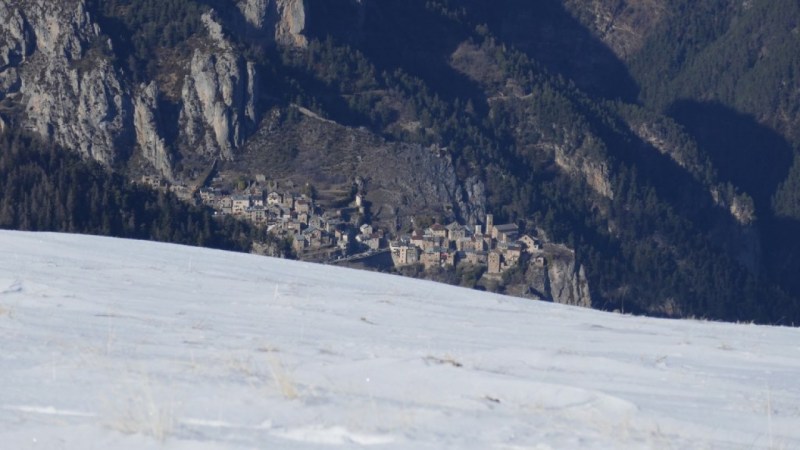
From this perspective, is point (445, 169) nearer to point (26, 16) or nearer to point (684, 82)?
point (26, 16)

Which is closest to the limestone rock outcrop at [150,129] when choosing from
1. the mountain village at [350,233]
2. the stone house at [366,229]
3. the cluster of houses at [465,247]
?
the mountain village at [350,233]

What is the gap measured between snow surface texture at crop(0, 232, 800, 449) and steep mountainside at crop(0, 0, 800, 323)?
63.0 m

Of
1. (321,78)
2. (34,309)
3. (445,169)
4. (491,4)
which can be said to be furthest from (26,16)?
(34,309)

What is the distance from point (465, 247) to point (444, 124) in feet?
73.1

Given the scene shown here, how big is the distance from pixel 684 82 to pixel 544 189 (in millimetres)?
48682

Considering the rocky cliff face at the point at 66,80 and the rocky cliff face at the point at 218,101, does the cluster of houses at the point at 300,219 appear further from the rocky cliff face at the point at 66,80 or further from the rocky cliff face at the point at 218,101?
the rocky cliff face at the point at 66,80

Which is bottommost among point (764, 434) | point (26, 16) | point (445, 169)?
point (764, 434)

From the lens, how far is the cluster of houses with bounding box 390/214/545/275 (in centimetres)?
7519

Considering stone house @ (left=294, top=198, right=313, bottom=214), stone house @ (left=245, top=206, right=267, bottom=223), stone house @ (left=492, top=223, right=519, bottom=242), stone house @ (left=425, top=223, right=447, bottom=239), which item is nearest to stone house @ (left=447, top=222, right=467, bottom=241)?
stone house @ (left=425, top=223, right=447, bottom=239)

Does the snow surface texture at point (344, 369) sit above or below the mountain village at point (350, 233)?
below

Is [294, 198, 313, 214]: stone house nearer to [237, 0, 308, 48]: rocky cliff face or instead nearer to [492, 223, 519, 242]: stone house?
[492, 223, 519, 242]: stone house

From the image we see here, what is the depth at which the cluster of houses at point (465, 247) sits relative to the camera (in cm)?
7519

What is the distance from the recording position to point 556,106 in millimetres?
111812

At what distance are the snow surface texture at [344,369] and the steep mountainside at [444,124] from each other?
6297 cm
